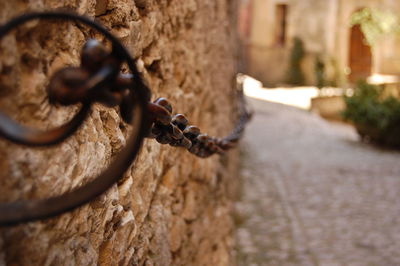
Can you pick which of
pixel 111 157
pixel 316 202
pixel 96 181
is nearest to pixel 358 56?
pixel 316 202

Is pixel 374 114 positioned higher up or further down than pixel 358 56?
further down

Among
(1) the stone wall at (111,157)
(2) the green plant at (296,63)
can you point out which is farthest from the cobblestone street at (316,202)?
(2) the green plant at (296,63)

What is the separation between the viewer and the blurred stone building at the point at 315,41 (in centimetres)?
1518

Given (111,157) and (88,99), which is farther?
(111,157)

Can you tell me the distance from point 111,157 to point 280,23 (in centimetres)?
1644

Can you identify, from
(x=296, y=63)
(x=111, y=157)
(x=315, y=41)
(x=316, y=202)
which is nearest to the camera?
(x=111, y=157)

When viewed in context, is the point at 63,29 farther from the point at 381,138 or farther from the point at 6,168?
the point at 381,138

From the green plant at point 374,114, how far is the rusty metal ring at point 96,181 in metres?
8.30

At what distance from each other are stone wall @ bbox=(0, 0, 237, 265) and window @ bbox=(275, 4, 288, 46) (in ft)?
47.9

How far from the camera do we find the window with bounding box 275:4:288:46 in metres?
16.9

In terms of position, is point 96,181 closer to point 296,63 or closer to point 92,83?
point 92,83

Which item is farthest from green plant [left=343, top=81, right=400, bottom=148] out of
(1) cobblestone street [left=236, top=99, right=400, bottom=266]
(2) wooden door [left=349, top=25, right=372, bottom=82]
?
(2) wooden door [left=349, top=25, right=372, bottom=82]

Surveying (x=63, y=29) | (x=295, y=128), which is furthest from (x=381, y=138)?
(x=63, y=29)

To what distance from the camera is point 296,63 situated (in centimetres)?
1577
